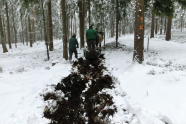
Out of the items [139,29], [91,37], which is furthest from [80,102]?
[91,37]

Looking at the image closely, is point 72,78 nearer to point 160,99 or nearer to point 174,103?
point 160,99

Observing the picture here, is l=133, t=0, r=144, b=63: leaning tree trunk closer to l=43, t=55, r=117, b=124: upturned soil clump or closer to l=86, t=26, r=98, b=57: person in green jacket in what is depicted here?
l=43, t=55, r=117, b=124: upturned soil clump

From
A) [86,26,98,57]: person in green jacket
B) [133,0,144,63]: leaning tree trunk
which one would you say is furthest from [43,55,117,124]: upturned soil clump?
[86,26,98,57]: person in green jacket

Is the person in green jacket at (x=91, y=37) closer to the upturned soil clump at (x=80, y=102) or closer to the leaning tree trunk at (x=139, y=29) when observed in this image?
the leaning tree trunk at (x=139, y=29)

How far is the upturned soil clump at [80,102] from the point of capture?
10.1 ft

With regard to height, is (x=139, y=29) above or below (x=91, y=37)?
above

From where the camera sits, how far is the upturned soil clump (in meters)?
3.07

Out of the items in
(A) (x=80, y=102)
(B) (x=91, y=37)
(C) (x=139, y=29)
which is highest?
(C) (x=139, y=29)

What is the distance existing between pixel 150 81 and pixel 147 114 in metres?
1.82

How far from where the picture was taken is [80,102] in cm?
371

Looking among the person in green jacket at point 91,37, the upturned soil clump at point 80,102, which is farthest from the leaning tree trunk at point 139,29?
the person in green jacket at point 91,37

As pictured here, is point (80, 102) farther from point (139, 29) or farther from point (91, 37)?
point (91, 37)

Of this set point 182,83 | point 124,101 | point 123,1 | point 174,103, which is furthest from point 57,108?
point 123,1

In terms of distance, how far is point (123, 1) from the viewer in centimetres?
1568
